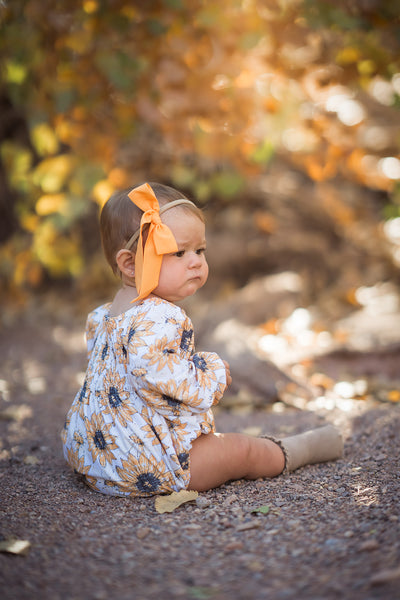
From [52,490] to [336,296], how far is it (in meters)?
3.90

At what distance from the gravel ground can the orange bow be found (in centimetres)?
69

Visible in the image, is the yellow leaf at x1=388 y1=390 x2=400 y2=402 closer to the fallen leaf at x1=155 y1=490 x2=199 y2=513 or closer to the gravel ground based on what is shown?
the gravel ground

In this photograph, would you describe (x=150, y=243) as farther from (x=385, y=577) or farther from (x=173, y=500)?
(x=385, y=577)

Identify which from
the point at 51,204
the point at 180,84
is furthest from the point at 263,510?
the point at 180,84

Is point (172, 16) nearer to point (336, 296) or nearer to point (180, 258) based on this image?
point (180, 258)

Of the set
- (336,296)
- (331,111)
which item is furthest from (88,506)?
(336,296)

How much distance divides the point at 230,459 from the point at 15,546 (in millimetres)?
743

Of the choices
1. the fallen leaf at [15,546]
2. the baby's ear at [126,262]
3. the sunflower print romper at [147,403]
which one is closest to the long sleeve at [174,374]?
the sunflower print romper at [147,403]

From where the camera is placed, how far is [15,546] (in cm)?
145

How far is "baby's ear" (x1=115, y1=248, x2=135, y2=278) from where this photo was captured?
1900 mm

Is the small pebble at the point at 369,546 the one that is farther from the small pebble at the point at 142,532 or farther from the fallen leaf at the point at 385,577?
the small pebble at the point at 142,532

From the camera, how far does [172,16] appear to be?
3299 millimetres

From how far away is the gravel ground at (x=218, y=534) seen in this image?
1.26 m

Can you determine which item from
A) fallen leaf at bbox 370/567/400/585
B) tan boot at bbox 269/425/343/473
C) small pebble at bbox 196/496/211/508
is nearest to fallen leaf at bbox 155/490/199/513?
small pebble at bbox 196/496/211/508
